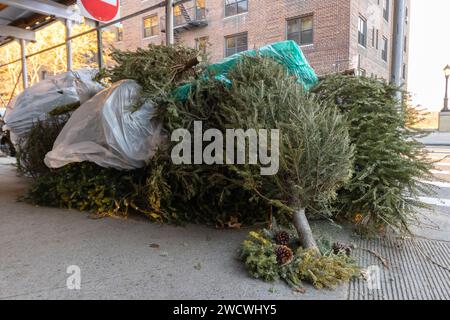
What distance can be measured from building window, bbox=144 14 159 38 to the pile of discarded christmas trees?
10329 mm

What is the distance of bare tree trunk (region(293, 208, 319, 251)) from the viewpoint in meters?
2.58

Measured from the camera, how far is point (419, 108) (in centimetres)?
343

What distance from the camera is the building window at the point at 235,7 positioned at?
A: 423 inches

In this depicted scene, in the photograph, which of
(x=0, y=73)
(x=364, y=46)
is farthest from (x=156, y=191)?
(x=0, y=73)

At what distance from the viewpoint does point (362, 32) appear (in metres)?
12.0

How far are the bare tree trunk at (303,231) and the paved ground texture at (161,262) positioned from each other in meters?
0.42

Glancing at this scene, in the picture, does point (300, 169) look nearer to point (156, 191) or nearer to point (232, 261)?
point (232, 261)

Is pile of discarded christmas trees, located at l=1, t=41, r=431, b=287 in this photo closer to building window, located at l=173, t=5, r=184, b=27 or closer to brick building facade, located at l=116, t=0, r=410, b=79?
brick building facade, located at l=116, t=0, r=410, b=79

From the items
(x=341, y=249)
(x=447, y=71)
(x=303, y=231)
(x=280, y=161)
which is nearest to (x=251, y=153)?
(x=280, y=161)

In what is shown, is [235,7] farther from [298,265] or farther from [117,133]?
[298,265]

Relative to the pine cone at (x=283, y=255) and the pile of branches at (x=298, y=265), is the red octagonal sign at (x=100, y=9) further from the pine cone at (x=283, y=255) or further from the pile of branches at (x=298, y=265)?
the pine cone at (x=283, y=255)

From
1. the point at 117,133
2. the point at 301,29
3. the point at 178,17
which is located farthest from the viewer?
the point at 178,17

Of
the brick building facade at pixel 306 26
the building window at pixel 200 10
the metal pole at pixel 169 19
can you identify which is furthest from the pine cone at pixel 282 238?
the building window at pixel 200 10

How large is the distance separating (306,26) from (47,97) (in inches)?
342
